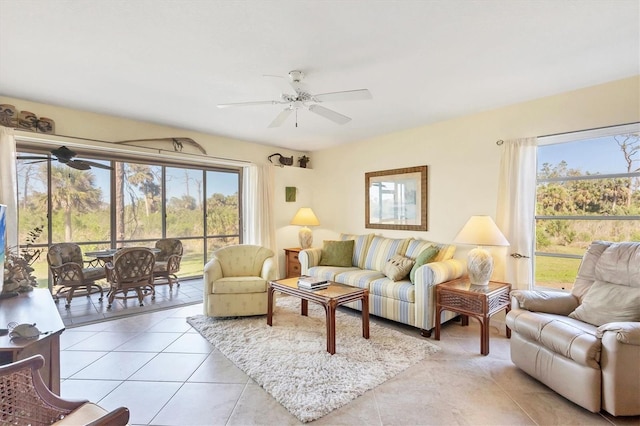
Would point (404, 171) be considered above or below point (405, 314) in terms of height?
above

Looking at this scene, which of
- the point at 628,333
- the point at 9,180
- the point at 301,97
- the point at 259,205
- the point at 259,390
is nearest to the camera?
the point at 628,333

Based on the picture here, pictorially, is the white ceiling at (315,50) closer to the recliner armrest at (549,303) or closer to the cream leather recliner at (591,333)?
the cream leather recliner at (591,333)

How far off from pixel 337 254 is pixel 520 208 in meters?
2.39

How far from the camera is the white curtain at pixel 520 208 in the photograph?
11.0 ft

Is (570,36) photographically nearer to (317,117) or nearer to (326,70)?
(326,70)

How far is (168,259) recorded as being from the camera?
4844 mm

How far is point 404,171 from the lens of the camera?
14.9 feet

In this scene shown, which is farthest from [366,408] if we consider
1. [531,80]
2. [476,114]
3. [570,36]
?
[476,114]

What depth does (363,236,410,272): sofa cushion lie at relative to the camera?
4.22 metres

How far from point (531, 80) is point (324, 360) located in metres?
3.17

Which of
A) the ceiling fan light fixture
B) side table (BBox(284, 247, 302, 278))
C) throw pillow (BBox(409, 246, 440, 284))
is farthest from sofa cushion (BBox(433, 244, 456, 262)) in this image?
the ceiling fan light fixture

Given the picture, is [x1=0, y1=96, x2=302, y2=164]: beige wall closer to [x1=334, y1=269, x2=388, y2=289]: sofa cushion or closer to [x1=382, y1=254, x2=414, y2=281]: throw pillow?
[x1=334, y1=269, x2=388, y2=289]: sofa cushion

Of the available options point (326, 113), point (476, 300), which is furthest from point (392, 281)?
point (326, 113)

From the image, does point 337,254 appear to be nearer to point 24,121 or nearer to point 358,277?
point 358,277
